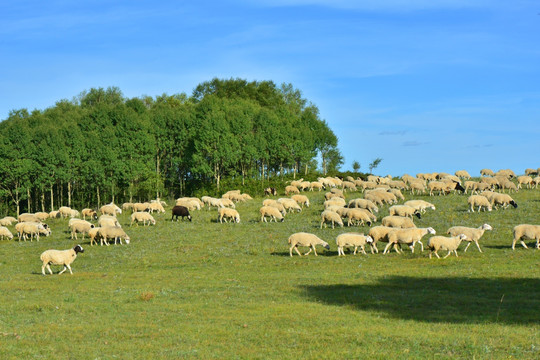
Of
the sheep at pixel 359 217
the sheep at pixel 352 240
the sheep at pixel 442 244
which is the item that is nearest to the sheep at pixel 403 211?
the sheep at pixel 359 217

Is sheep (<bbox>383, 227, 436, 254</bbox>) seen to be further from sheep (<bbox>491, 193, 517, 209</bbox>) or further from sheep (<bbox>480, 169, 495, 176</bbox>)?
sheep (<bbox>480, 169, 495, 176</bbox>)

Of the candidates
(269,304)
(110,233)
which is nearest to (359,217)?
(110,233)

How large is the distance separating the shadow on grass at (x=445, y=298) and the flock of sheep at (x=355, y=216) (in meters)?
7.19

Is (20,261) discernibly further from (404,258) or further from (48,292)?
(404,258)

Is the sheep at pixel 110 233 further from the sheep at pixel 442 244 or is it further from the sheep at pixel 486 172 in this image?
the sheep at pixel 486 172

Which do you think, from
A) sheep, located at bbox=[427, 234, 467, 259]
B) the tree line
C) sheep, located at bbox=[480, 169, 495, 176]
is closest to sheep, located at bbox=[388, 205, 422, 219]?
sheep, located at bbox=[427, 234, 467, 259]

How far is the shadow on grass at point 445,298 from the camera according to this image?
20314mm

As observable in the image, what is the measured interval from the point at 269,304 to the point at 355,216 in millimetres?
25294

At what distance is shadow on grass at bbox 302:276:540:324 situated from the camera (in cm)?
2031

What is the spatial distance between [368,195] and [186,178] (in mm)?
59431

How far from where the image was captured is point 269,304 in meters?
22.9

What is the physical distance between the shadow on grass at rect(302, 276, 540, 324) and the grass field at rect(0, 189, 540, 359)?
0.06 metres

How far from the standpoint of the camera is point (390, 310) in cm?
2166

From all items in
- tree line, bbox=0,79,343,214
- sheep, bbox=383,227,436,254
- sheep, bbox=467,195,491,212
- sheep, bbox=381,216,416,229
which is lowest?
sheep, bbox=383,227,436,254
